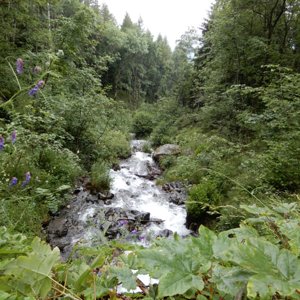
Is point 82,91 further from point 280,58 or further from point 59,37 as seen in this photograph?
point 280,58

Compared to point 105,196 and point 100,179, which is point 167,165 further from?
point 105,196

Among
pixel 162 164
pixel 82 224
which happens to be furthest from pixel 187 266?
pixel 162 164

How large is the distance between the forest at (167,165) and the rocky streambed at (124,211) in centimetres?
34

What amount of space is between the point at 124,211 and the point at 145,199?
1426 millimetres

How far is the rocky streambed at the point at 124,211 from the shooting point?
17.0 feet

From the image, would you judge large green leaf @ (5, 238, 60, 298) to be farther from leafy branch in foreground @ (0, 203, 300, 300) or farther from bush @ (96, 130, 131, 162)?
bush @ (96, 130, 131, 162)

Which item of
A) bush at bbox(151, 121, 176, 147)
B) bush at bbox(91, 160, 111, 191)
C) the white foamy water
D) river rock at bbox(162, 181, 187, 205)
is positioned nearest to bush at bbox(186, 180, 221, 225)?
the white foamy water

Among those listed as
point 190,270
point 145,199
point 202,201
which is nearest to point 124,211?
point 145,199

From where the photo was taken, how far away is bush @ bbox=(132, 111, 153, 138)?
1991 cm

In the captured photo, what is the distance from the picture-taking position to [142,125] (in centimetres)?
2031

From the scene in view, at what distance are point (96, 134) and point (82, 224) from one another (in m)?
4.21

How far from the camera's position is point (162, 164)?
36.8 ft

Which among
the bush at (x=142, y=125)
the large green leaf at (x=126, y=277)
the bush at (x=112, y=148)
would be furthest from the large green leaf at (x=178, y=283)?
the bush at (x=142, y=125)

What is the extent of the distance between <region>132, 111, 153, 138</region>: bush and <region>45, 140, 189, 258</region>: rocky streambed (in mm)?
10060
